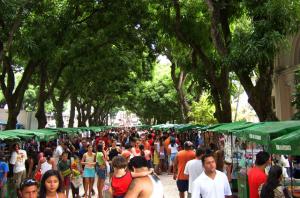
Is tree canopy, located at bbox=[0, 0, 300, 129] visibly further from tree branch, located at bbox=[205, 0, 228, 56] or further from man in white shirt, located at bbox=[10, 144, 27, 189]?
man in white shirt, located at bbox=[10, 144, 27, 189]

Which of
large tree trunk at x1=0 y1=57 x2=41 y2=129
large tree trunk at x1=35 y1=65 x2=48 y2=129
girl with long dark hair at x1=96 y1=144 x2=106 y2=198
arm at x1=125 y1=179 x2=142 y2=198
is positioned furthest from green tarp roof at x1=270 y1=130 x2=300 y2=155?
large tree trunk at x1=35 y1=65 x2=48 y2=129

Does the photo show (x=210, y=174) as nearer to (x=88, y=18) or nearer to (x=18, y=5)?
(x=18, y=5)

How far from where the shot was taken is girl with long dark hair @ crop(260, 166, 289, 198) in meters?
6.10

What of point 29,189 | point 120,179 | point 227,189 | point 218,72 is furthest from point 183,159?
point 218,72

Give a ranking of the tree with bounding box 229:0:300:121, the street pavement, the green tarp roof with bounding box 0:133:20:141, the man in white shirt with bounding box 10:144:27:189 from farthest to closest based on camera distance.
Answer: the street pavement, the man in white shirt with bounding box 10:144:27:189, the tree with bounding box 229:0:300:121, the green tarp roof with bounding box 0:133:20:141

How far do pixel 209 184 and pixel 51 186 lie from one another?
6.44 ft

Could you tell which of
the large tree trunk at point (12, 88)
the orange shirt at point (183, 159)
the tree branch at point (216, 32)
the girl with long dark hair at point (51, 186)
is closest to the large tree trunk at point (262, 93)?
the tree branch at point (216, 32)

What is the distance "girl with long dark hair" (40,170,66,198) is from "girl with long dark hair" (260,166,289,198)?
2.63 m

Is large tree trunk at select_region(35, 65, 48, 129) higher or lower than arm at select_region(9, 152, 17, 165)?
higher

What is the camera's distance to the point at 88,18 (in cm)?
1997

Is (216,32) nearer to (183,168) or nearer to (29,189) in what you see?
(183,168)

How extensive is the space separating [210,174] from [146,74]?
2796 centimetres

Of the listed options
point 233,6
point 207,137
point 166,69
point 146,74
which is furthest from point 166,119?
point 233,6

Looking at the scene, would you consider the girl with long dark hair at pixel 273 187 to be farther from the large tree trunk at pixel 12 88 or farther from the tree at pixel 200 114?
the tree at pixel 200 114
